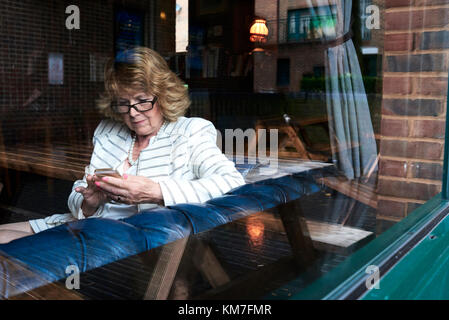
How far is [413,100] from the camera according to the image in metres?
1.66

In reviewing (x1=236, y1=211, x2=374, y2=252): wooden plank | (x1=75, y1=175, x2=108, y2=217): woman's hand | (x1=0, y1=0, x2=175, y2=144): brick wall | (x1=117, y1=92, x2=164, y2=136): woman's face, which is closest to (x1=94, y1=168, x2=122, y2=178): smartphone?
(x1=75, y1=175, x2=108, y2=217): woman's hand

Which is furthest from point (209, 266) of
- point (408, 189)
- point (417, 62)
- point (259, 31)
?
point (259, 31)

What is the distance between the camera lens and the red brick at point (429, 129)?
1.58 m

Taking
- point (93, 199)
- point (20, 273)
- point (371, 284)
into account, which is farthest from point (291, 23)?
point (20, 273)

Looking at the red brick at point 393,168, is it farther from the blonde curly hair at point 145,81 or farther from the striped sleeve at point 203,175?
the blonde curly hair at point 145,81

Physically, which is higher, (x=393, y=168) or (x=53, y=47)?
(x=53, y=47)

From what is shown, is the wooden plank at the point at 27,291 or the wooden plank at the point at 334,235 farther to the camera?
the wooden plank at the point at 334,235

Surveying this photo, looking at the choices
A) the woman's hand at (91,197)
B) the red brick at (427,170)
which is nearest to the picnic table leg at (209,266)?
the woman's hand at (91,197)

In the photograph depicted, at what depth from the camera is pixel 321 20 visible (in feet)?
9.05

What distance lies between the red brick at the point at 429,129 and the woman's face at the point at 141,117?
40.3 inches

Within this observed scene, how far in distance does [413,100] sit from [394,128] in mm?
133

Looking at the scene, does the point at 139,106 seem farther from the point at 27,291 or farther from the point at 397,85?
the point at 27,291
